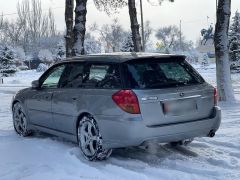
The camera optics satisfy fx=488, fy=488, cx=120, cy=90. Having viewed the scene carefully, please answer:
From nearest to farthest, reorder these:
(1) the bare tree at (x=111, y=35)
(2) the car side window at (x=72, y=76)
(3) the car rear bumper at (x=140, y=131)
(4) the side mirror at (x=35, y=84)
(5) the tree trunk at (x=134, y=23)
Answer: (3) the car rear bumper at (x=140, y=131)
(2) the car side window at (x=72, y=76)
(4) the side mirror at (x=35, y=84)
(5) the tree trunk at (x=134, y=23)
(1) the bare tree at (x=111, y=35)

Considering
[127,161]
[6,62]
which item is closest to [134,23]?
[127,161]

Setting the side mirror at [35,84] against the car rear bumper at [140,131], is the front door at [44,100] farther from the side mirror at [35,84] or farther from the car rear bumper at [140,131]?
the car rear bumper at [140,131]

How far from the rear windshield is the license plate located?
264 mm

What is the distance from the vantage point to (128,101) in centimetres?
629

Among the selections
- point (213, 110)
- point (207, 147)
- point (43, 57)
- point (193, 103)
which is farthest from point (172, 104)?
point (43, 57)

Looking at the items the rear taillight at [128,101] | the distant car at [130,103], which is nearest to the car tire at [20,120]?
the distant car at [130,103]

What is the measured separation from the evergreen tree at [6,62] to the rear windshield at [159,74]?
43.1 m

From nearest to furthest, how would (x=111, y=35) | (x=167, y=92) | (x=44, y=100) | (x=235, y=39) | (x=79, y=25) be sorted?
(x=167, y=92) → (x=44, y=100) → (x=79, y=25) → (x=235, y=39) → (x=111, y=35)

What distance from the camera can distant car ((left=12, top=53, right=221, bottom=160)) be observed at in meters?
6.31

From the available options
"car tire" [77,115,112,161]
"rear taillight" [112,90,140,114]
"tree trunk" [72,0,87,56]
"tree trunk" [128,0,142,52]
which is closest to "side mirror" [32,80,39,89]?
"car tire" [77,115,112,161]

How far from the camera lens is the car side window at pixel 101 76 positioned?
21.9 feet

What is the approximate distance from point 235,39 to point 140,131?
32046mm

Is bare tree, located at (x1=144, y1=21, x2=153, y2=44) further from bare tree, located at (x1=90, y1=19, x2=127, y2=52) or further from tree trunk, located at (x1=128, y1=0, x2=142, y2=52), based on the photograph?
tree trunk, located at (x1=128, y1=0, x2=142, y2=52)

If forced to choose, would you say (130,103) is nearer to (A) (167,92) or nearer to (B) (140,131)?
(B) (140,131)
